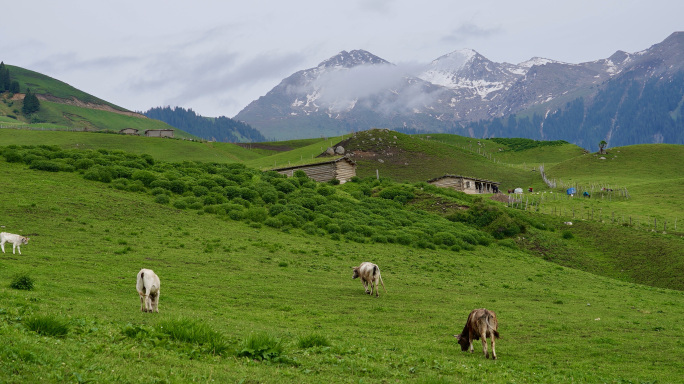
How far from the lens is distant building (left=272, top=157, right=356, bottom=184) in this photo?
8412 cm

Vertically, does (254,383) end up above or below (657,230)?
below

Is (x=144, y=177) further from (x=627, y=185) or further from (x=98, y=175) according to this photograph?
(x=627, y=185)

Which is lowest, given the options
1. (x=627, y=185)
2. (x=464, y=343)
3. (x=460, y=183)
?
(x=464, y=343)

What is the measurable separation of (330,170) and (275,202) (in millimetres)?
32189

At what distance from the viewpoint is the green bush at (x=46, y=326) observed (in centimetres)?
1162

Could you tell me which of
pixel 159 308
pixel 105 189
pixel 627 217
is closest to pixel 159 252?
pixel 159 308

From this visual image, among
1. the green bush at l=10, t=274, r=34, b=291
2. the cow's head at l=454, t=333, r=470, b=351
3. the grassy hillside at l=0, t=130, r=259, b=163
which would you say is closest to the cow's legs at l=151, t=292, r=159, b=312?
the green bush at l=10, t=274, r=34, b=291

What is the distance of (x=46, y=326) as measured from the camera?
462 inches

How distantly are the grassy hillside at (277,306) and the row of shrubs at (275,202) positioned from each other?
76.0 inches

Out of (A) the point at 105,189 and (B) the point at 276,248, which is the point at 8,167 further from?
(B) the point at 276,248

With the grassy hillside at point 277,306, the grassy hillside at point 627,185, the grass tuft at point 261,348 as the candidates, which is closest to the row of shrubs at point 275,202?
the grassy hillside at point 277,306

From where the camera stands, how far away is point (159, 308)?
18641 millimetres

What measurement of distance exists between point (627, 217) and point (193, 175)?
50.2 meters

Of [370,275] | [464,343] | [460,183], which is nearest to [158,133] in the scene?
[460,183]
